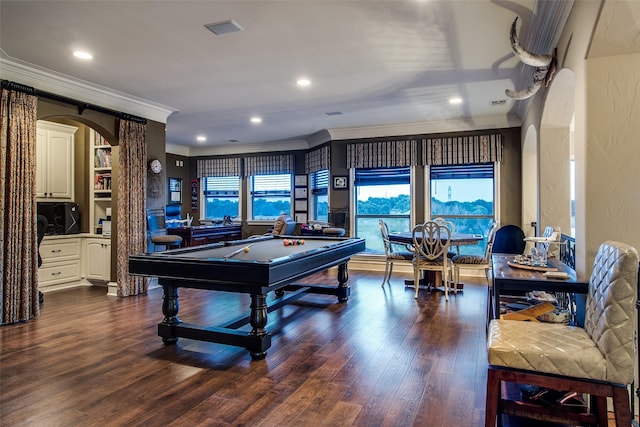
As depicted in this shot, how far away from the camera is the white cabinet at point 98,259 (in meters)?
5.68

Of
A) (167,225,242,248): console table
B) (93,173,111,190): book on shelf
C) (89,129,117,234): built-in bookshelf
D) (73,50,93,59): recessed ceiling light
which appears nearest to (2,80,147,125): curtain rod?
(73,50,93,59): recessed ceiling light

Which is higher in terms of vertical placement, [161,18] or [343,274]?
[161,18]

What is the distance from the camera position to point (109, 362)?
9.61 feet

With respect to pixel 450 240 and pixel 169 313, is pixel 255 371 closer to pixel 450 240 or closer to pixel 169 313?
pixel 169 313

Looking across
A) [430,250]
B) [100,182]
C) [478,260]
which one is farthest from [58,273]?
[478,260]

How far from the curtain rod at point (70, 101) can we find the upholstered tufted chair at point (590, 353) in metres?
4.86

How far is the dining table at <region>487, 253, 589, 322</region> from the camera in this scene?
86.4 inches

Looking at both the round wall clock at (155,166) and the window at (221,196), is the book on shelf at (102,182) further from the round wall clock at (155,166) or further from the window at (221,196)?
the window at (221,196)

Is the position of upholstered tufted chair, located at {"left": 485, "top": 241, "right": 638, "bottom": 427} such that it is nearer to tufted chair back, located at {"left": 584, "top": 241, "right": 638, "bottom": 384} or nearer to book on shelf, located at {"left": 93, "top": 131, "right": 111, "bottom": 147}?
tufted chair back, located at {"left": 584, "top": 241, "right": 638, "bottom": 384}

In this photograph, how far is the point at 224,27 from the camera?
3217mm

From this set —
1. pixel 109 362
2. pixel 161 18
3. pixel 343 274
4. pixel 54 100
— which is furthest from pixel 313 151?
pixel 109 362

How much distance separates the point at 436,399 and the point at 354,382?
0.53 metres

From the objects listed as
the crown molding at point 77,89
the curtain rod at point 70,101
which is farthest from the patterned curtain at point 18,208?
the crown molding at point 77,89

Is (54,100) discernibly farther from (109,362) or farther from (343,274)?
(343,274)
